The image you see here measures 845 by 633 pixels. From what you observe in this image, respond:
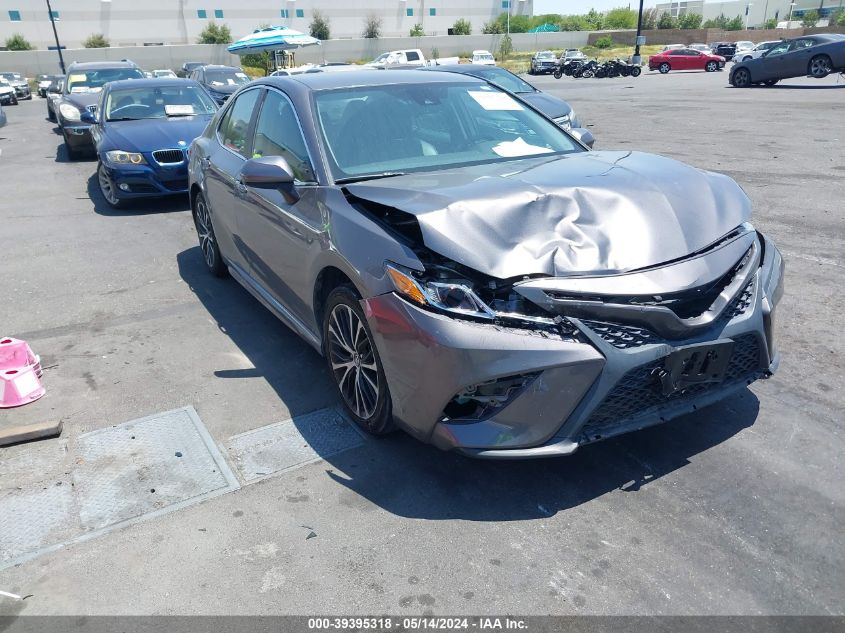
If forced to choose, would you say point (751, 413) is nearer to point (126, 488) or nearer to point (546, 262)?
point (546, 262)

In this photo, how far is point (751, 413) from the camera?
3.63 meters

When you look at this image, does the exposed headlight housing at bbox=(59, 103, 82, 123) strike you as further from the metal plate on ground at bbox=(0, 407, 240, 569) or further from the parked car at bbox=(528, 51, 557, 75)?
the parked car at bbox=(528, 51, 557, 75)

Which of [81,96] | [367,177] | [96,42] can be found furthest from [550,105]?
[96,42]

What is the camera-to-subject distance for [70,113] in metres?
13.3

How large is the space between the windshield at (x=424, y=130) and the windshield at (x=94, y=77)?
1334 centimetres

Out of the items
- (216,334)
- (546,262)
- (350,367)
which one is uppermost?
(546,262)

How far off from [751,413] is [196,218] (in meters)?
5.13

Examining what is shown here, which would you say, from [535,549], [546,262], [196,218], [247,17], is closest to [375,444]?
[535,549]

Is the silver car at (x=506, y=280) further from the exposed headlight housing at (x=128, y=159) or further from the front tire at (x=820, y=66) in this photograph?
the front tire at (x=820, y=66)

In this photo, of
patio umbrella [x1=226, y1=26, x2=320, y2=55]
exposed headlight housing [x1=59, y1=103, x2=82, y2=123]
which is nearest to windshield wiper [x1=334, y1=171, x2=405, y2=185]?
exposed headlight housing [x1=59, y1=103, x2=82, y2=123]

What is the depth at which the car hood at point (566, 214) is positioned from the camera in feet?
9.53

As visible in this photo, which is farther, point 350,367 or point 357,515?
point 350,367

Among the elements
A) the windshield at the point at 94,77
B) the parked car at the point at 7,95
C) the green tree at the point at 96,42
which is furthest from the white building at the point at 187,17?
the windshield at the point at 94,77

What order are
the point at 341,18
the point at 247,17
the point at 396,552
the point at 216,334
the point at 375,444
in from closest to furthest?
the point at 396,552 < the point at 375,444 < the point at 216,334 < the point at 247,17 < the point at 341,18
